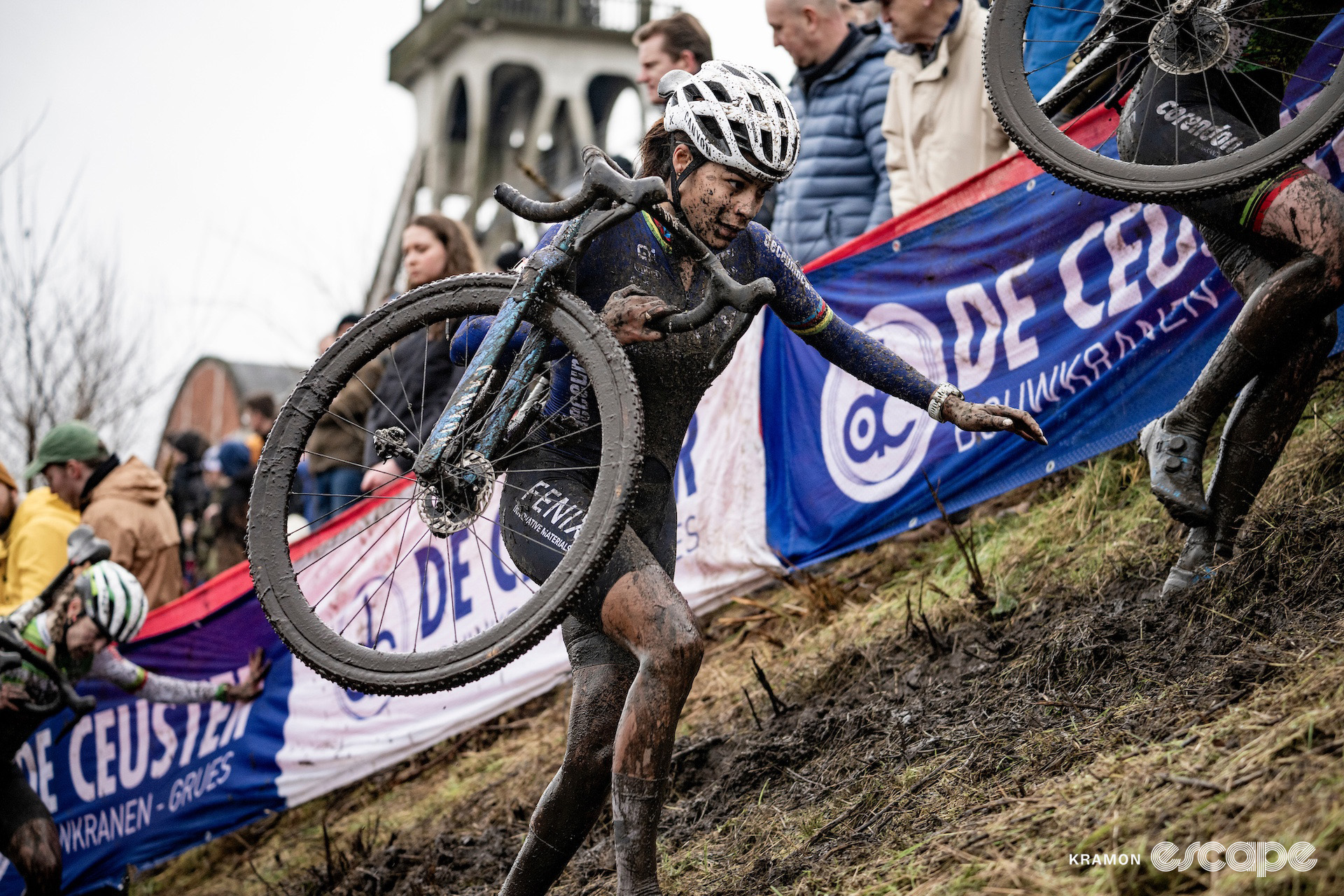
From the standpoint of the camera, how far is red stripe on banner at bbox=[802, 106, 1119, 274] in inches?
199

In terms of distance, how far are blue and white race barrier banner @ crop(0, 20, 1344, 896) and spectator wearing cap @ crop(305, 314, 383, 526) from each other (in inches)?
15.6

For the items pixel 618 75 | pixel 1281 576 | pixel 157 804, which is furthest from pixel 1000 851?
pixel 618 75

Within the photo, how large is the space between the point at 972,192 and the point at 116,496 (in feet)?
17.5

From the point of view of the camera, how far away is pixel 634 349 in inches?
141

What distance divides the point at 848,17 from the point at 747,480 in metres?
3.16

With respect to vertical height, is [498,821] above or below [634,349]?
below

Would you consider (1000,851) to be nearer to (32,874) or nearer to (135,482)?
(32,874)

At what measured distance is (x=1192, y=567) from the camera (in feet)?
13.6

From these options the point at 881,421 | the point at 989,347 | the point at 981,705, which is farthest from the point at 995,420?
the point at 881,421

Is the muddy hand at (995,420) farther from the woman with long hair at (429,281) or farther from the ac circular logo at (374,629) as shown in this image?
the ac circular logo at (374,629)

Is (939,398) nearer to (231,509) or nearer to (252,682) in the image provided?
(252,682)

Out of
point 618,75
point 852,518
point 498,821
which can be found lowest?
point 498,821

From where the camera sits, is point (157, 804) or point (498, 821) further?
point (157, 804)
